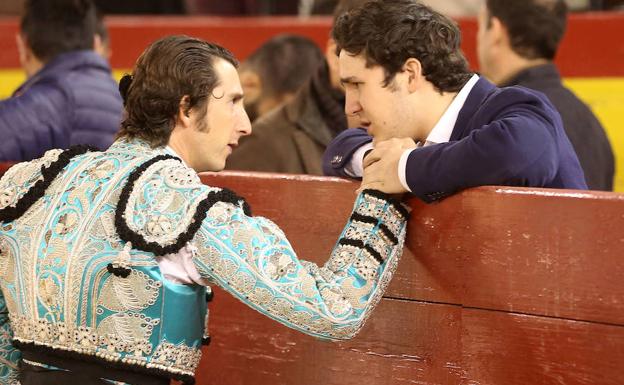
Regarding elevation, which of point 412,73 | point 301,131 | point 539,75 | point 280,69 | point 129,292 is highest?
point 412,73

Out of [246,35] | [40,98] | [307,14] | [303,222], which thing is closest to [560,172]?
[303,222]

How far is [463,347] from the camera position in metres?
2.08

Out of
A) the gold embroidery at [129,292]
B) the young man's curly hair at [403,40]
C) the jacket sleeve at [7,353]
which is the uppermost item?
the young man's curly hair at [403,40]

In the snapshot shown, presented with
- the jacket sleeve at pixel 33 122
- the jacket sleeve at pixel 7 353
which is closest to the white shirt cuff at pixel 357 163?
the jacket sleeve at pixel 7 353

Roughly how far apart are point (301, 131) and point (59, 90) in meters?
0.78

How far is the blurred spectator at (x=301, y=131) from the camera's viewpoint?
11.7 ft

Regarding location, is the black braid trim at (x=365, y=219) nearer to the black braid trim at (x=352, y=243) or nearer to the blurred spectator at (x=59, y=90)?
the black braid trim at (x=352, y=243)

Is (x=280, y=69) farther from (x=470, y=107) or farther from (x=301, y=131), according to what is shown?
(x=470, y=107)

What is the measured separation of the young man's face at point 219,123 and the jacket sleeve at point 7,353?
1.53ft

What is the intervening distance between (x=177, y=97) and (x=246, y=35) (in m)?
3.63

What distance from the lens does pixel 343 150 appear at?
2299 mm

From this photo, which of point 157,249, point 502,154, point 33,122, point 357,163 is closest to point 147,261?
point 157,249

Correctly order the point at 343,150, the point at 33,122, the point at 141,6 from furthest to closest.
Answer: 1. the point at 141,6
2. the point at 33,122
3. the point at 343,150

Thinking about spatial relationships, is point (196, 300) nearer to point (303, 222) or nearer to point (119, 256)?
point (119, 256)
